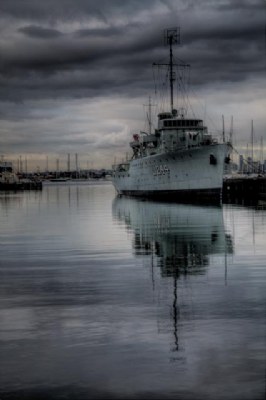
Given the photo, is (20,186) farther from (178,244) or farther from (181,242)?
(178,244)

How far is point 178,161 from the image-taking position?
70.2 metres

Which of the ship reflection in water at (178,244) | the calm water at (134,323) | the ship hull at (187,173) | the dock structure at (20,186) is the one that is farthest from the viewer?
the dock structure at (20,186)

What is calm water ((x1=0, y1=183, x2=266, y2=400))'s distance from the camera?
7816 mm

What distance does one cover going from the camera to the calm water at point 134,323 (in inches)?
308

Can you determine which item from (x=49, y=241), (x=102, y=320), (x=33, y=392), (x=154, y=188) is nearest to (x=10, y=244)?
(x=49, y=241)

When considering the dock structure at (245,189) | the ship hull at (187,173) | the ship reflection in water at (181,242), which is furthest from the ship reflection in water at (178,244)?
the dock structure at (245,189)

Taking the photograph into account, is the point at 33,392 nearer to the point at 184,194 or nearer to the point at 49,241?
the point at 49,241

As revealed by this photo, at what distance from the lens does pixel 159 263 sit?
19.1 meters

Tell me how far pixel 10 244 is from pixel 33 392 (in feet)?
63.2

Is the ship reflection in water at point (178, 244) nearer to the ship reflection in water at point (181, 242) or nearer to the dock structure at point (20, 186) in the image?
the ship reflection in water at point (181, 242)

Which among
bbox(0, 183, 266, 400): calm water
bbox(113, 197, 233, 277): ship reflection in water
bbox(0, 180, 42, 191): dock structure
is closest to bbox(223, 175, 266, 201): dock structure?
bbox(113, 197, 233, 277): ship reflection in water

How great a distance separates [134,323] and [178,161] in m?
59.9

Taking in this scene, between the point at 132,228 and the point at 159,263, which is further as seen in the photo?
the point at 132,228

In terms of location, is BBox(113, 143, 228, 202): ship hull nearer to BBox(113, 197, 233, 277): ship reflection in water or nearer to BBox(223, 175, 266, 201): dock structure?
BBox(223, 175, 266, 201): dock structure
